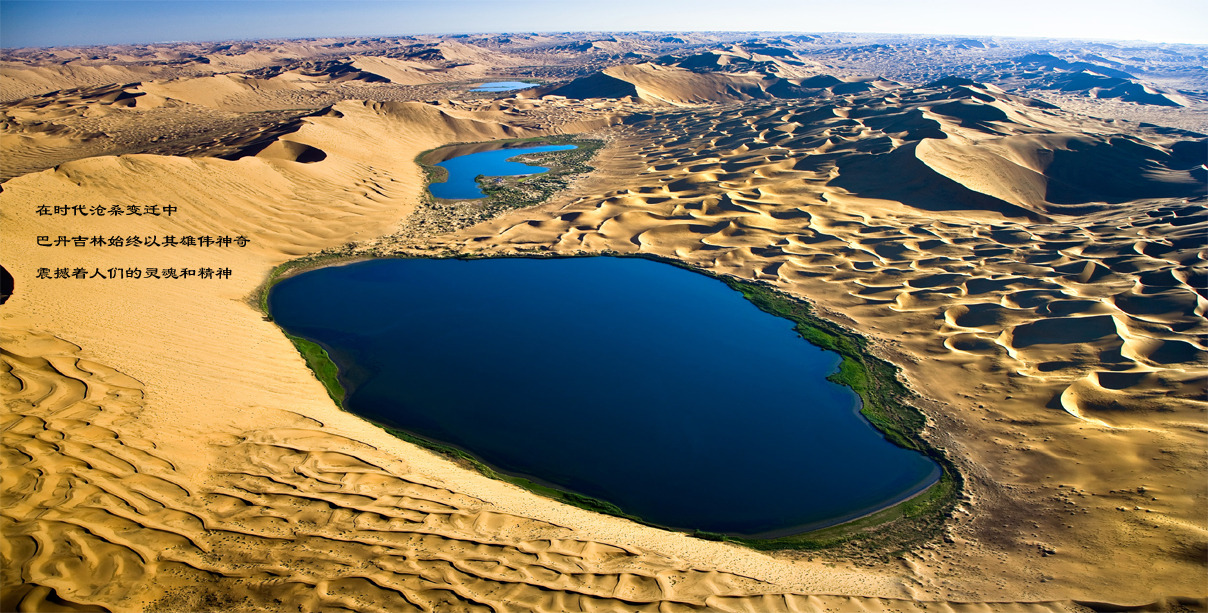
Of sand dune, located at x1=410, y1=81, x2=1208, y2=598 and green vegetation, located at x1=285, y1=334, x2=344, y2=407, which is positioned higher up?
sand dune, located at x1=410, y1=81, x2=1208, y2=598

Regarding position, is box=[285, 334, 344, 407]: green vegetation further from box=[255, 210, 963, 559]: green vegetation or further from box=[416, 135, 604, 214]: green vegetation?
box=[416, 135, 604, 214]: green vegetation

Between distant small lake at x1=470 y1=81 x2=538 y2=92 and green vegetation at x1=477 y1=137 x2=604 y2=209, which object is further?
distant small lake at x1=470 y1=81 x2=538 y2=92

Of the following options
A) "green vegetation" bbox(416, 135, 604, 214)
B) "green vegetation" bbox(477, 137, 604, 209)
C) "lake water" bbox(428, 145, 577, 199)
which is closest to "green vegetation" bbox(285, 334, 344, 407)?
"green vegetation" bbox(416, 135, 604, 214)

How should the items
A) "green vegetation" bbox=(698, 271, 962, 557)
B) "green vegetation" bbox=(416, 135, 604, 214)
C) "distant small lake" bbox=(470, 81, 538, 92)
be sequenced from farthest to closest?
"distant small lake" bbox=(470, 81, 538, 92)
"green vegetation" bbox=(416, 135, 604, 214)
"green vegetation" bbox=(698, 271, 962, 557)

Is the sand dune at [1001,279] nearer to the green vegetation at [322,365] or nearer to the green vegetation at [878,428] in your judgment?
the green vegetation at [878,428]

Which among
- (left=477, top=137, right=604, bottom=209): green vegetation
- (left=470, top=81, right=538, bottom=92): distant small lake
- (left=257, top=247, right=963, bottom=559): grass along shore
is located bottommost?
(left=257, top=247, right=963, bottom=559): grass along shore

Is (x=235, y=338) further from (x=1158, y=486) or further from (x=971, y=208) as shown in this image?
(x=971, y=208)

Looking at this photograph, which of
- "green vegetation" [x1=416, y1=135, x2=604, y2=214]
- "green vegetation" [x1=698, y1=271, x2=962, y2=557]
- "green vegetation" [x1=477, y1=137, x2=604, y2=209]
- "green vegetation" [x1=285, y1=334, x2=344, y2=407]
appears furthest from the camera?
"green vegetation" [x1=477, y1=137, x2=604, y2=209]
